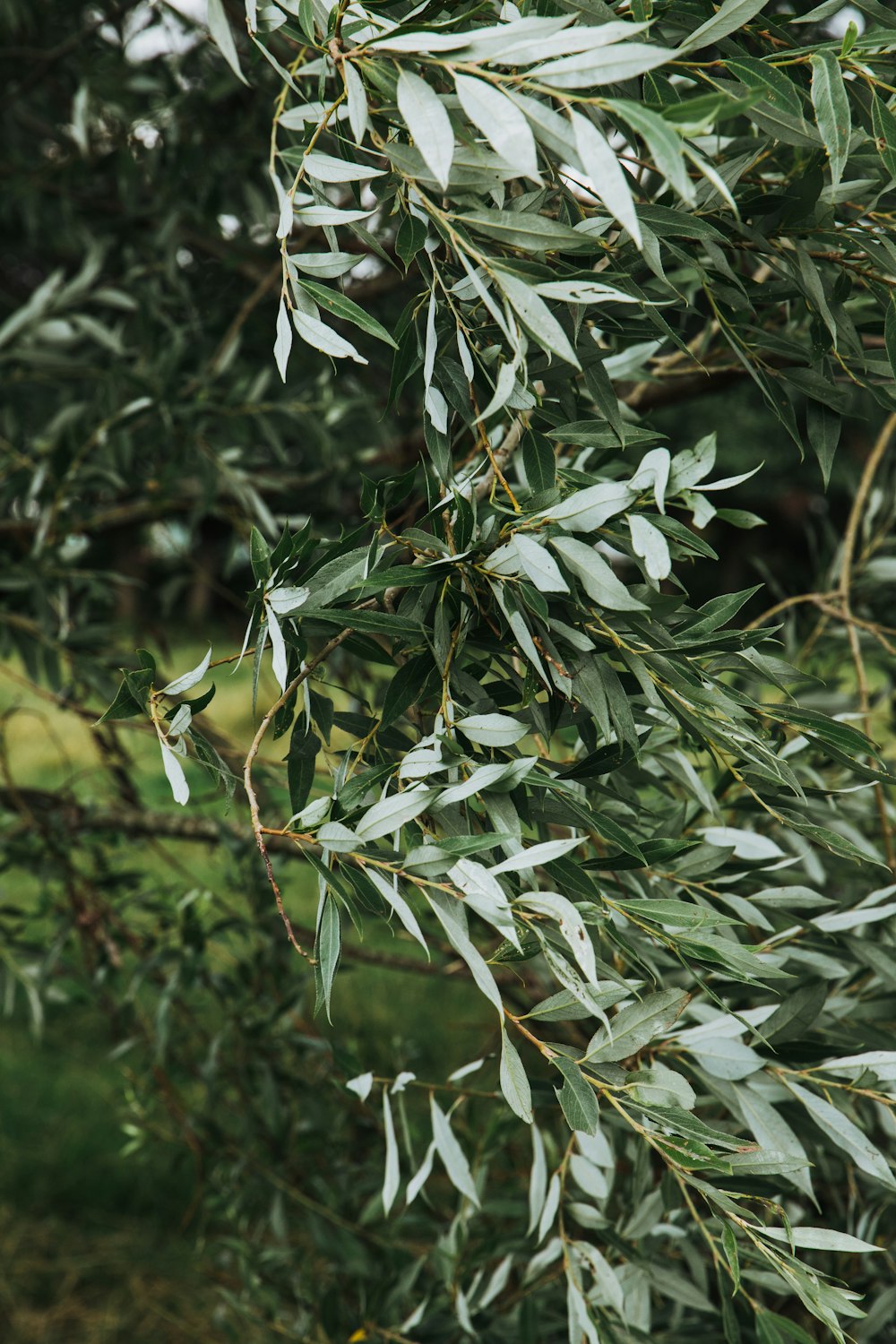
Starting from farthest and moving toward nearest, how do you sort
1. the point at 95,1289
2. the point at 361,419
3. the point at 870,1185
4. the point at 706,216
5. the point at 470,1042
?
the point at 470,1042 → the point at 95,1289 → the point at 361,419 → the point at 870,1185 → the point at 706,216

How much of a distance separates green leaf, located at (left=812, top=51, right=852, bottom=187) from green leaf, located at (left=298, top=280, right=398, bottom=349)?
20cm

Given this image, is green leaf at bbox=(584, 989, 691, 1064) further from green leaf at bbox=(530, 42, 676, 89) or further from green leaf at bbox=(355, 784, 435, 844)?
green leaf at bbox=(530, 42, 676, 89)

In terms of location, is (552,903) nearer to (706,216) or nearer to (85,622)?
(706,216)

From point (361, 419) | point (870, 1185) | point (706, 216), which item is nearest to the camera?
point (706, 216)

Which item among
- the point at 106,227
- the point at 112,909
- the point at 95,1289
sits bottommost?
the point at 95,1289

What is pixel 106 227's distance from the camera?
1484 millimetres

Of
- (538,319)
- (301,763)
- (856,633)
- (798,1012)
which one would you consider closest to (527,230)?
(538,319)

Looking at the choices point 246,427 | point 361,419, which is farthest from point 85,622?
point 361,419

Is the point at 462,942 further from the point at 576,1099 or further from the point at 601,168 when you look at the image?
the point at 601,168

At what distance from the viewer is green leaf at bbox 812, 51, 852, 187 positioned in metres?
0.45

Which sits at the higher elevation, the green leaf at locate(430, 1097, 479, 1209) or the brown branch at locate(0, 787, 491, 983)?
the green leaf at locate(430, 1097, 479, 1209)

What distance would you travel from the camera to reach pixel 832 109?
1.47 ft

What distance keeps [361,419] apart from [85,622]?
1.52ft

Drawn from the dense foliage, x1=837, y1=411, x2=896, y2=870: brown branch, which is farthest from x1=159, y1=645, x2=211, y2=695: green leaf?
x1=837, y1=411, x2=896, y2=870: brown branch
